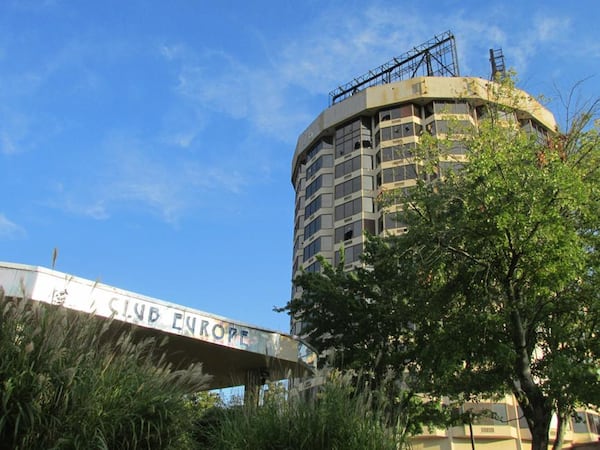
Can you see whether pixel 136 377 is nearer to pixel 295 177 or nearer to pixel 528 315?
pixel 528 315

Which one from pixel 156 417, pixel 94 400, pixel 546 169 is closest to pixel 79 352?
pixel 94 400

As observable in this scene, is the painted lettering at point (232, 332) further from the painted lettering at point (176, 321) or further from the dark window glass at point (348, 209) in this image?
the dark window glass at point (348, 209)

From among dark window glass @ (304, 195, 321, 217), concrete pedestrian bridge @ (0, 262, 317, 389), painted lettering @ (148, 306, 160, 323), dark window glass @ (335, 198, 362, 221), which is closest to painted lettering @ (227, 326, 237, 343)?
concrete pedestrian bridge @ (0, 262, 317, 389)

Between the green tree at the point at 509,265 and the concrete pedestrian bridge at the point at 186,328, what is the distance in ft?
5.84

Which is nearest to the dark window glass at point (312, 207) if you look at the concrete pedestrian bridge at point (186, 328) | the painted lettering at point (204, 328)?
the concrete pedestrian bridge at point (186, 328)

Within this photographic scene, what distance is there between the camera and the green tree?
478 inches

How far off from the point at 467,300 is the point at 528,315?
5.05 ft

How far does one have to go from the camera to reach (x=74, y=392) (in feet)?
18.8

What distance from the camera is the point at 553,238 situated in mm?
11859

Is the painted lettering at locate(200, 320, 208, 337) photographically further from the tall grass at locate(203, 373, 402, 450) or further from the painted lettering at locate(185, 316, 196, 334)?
the tall grass at locate(203, 373, 402, 450)

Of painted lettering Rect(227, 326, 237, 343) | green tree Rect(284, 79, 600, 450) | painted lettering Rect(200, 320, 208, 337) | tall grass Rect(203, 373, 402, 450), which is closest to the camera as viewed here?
tall grass Rect(203, 373, 402, 450)

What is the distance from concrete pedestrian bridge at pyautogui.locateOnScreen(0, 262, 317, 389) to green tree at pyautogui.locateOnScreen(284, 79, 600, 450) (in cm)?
178

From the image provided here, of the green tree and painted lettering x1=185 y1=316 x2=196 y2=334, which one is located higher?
the green tree

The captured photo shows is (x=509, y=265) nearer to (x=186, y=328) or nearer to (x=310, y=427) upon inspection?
(x=186, y=328)
